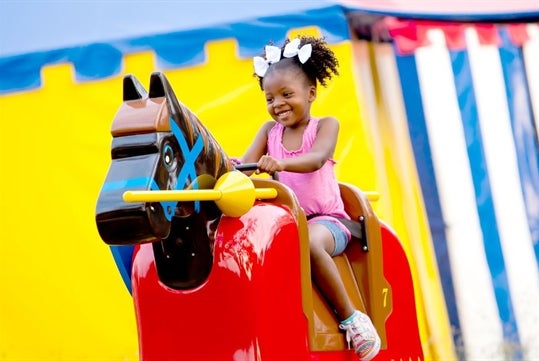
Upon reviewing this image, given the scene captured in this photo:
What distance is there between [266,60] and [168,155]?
77 cm

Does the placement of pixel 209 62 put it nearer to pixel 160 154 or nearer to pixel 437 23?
pixel 437 23

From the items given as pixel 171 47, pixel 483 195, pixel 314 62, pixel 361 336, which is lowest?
pixel 361 336

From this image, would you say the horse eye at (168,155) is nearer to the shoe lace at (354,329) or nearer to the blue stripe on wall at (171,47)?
the shoe lace at (354,329)

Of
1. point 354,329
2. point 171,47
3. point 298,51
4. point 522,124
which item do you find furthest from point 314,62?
point 522,124

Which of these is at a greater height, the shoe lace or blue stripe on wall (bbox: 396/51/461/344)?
blue stripe on wall (bbox: 396/51/461/344)

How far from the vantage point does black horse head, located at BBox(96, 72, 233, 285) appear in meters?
2.15

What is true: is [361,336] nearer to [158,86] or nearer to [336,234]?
[336,234]

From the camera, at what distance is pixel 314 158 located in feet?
9.03

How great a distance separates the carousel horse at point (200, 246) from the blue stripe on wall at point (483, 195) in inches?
79.9

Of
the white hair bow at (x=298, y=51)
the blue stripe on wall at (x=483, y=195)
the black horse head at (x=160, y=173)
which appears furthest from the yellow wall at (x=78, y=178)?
the black horse head at (x=160, y=173)

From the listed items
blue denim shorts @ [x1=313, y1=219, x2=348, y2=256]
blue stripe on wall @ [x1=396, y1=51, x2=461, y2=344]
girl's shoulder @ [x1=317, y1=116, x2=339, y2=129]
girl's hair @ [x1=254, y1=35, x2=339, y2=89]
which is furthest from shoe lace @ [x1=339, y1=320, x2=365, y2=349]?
blue stripe on wall @ [x1=396, y1=51, x2=461, y2=344]

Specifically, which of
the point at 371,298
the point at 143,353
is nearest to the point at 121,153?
the point at 143,353

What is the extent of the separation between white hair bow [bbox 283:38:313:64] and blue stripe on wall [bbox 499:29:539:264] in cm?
206

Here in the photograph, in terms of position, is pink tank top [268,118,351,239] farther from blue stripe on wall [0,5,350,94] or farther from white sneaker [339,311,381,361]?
blue stripe on wall [0,5,350,94]
